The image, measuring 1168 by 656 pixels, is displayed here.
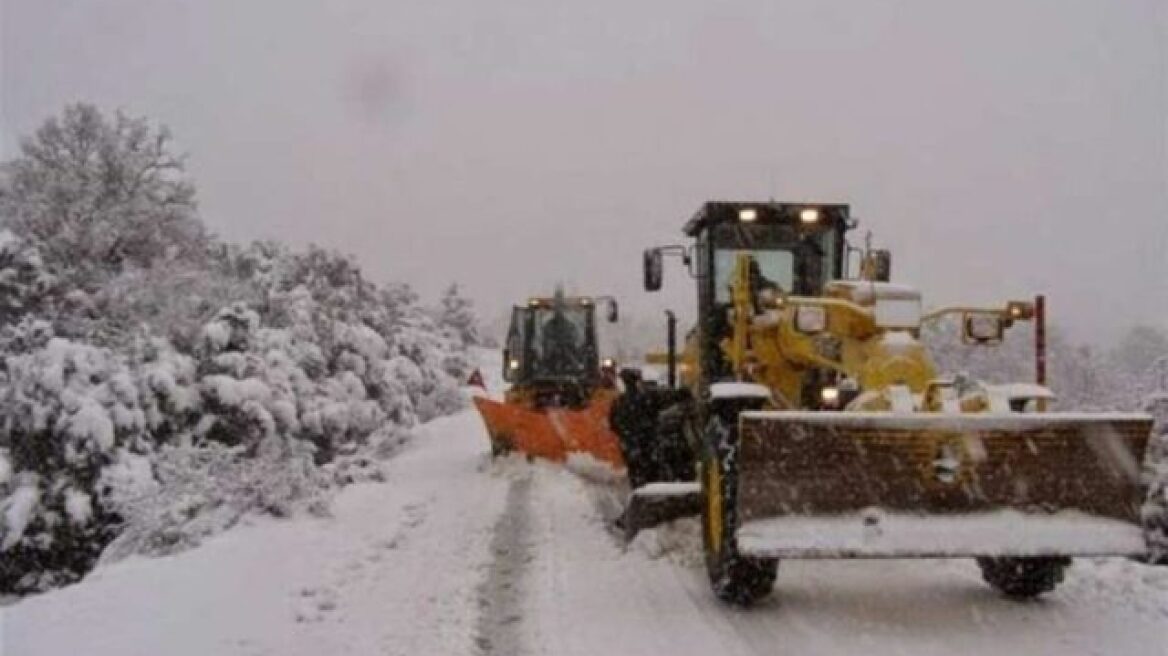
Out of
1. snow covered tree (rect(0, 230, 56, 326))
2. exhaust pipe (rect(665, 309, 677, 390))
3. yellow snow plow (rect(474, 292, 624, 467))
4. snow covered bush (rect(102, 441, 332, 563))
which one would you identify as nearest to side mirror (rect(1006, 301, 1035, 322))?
exhaust pipe (rect(665, 309, 677, 390))

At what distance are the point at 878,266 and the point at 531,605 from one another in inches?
183

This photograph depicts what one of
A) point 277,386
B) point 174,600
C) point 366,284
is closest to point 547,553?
point 174,600

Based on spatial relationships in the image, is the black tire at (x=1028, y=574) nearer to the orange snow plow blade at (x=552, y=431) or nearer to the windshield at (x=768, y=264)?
the windshield at (x=768, y=264)

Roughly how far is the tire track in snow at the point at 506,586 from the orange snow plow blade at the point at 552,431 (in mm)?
2856

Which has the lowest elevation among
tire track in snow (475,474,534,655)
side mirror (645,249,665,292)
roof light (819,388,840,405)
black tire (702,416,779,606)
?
tire track in snow (475,474,534,655)

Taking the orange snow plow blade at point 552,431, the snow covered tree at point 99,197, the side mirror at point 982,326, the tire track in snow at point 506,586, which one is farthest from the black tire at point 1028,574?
the snow covered tree at point 99,197

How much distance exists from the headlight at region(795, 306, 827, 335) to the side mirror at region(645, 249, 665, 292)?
7.62 feet

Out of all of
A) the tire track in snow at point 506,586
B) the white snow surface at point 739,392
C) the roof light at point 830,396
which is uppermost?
the white snow surface at point 739,392

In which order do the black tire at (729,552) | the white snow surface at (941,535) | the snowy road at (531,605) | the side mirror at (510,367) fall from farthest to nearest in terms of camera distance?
1. the side mirror at (510,367)
2. the black tire at (729,552)
3. the white snow surface at (941,535)
4. the snowy road at (531,605)

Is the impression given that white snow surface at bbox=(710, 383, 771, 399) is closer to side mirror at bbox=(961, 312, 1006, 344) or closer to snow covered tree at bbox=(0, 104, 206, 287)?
side mirror at bbox=(961, 312, 1006, 344)

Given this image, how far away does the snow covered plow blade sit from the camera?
264 inches

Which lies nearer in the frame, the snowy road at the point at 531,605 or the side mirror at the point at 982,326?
the snowy road at the point at 531,605

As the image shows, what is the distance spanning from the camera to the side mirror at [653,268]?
10367 millimetres

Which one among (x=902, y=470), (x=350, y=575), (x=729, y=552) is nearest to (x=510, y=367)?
(x=350, y=575)
